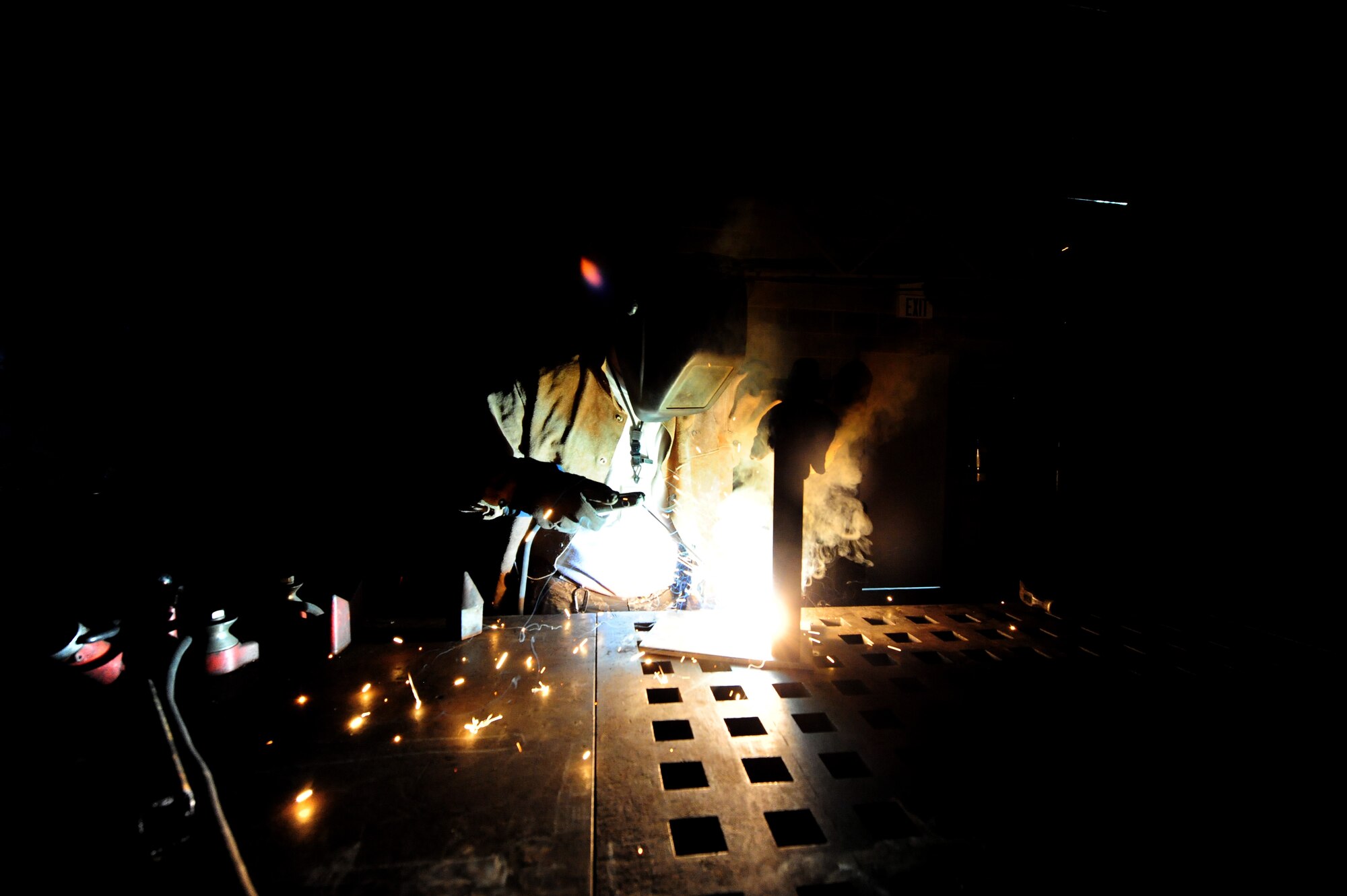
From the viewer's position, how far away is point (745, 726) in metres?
2.09

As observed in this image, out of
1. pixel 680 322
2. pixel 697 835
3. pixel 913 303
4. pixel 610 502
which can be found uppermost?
pixel 913 303

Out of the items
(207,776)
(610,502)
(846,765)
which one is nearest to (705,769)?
(846,765)

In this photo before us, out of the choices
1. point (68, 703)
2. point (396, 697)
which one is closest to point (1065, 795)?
point (396, 697)

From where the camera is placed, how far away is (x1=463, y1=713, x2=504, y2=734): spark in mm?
2012

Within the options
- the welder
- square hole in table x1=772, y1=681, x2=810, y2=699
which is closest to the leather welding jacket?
the welder

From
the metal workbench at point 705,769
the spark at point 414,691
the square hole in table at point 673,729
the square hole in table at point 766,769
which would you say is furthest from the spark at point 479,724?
the square hole in table at point 766,769

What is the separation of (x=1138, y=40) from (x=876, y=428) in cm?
272

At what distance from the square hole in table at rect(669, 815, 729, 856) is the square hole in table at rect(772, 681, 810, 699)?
0.88 m

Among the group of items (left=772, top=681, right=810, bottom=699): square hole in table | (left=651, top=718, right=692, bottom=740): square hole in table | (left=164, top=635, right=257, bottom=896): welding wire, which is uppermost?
(left=164, top=635, right=257, bottom=896): welding wire

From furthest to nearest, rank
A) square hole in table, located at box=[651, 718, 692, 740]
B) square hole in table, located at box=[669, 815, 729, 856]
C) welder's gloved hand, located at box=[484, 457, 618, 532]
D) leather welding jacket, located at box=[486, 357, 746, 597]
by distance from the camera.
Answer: welder's gloved hand, located at box=[484, 457, 618, 532]
leather welding jacket, located at box=[486, 357, 746, 597]
square hole in table, located at box=[651, 718, 692, 740]
square hole in table, located at box=[669, 815, 729, 856]

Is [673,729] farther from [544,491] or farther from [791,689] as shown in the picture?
[544,491]

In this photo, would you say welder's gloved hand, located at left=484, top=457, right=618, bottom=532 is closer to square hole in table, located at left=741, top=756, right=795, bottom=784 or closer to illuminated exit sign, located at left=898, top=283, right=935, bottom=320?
square hole in table, located at left=741, top=756, right=795, bottom=784

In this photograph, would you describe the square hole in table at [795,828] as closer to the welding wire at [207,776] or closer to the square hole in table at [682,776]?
the square hole in table at [682,776]

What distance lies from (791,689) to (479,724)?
5.06 ft
